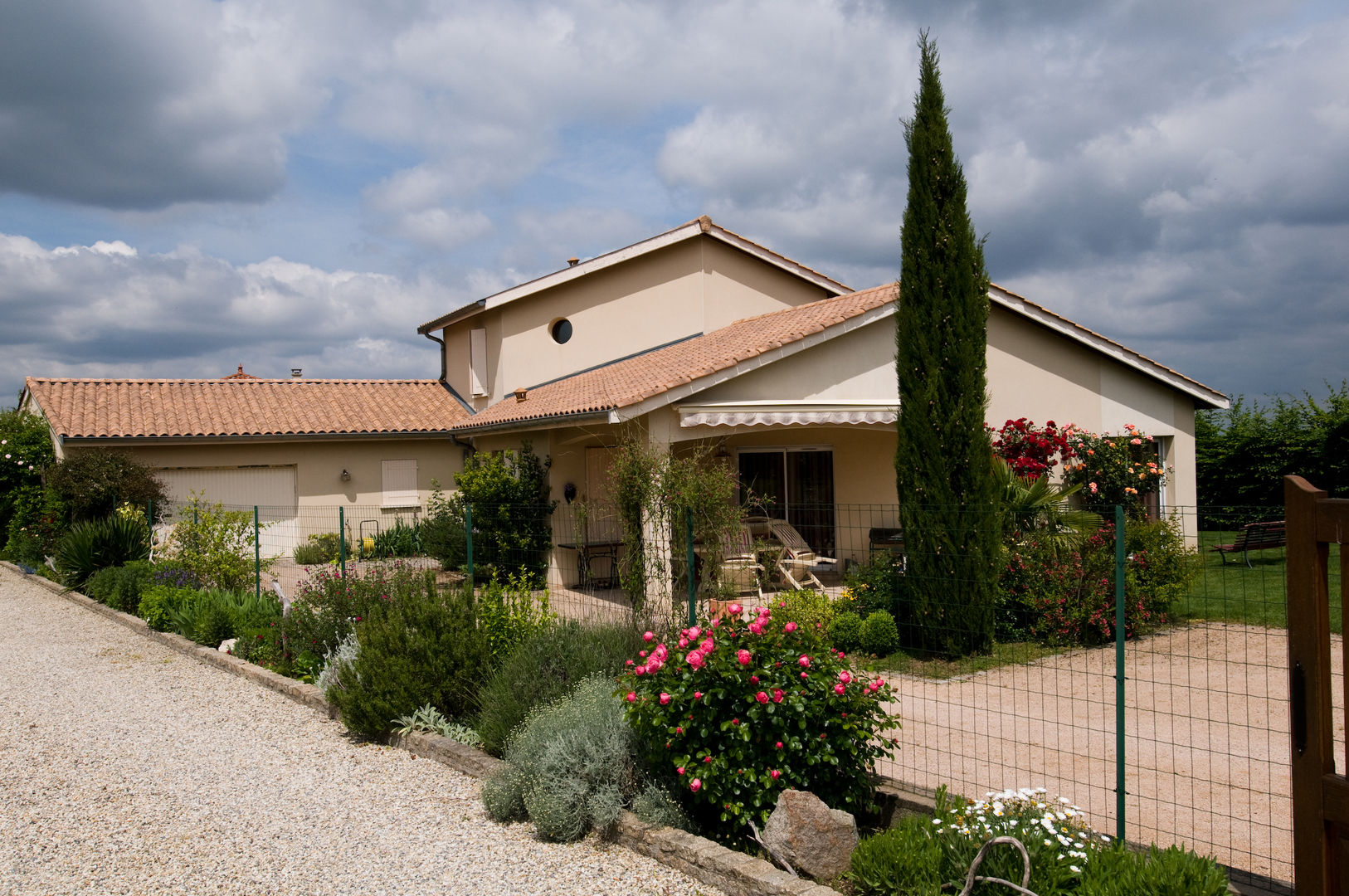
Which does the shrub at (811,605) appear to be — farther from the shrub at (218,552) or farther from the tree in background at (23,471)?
the tree in background at (23,471)

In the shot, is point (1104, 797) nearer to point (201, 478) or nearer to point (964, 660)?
point (964, 660)

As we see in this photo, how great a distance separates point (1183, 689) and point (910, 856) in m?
5.74

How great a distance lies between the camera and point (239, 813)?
22.5 feet

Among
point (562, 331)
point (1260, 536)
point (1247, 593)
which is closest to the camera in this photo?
point (1247, 593)

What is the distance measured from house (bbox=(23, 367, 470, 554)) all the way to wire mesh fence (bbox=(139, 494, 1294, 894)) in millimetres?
7341

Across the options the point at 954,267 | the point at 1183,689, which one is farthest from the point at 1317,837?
the point at 954,267

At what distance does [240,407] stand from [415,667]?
18480 mm

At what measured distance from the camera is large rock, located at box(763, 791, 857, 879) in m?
5.15

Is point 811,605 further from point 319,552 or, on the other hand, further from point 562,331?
point 319,552

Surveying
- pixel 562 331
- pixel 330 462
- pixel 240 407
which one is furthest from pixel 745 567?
pixel 240 407

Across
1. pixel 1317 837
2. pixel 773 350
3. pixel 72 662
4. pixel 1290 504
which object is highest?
pixel 773 350

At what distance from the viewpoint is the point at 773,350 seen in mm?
14375

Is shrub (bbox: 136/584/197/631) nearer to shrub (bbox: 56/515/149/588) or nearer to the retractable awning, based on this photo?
shrub (bbox: 56/515/149/588)

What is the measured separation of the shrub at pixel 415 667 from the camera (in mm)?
8508
